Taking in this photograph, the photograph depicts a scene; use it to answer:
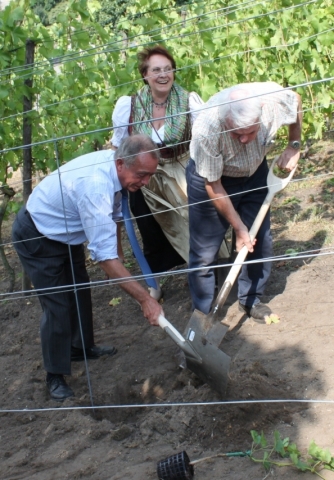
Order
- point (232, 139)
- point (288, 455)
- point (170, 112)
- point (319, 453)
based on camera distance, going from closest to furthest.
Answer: point (319, 453) → point (288, 455) → point (232, 139) → point (170, 112)

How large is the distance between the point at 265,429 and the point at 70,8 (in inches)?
127

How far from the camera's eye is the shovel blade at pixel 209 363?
10.2 ft

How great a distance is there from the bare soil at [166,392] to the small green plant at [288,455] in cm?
3

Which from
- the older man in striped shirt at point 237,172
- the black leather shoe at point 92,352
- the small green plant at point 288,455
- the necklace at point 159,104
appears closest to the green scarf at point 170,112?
the necklace at point 159,104

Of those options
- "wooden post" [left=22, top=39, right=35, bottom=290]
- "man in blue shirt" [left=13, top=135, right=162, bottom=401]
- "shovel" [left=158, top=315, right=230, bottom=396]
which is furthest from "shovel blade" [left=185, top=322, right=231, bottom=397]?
Answer: "wooden post" [left=22, top=39, right=35, bottom=290]

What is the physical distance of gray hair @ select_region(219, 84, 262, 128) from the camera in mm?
3117

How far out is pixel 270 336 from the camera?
12.6ft

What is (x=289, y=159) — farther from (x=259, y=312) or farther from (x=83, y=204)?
(x=83, y=204)

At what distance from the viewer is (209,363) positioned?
318 cm

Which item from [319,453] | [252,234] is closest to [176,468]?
[319,453]

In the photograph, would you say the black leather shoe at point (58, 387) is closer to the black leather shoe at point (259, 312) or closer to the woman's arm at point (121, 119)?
the black leather shoe at point (259, 312)

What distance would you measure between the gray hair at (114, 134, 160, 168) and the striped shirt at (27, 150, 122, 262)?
0.10m

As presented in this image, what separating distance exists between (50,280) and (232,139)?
1.19m

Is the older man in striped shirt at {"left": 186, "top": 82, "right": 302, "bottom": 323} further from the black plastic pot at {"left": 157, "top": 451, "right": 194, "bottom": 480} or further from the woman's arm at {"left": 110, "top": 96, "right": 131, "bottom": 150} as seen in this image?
the black plastic pot at {"left": 157, "top": 451, "right": 194, "bottom": 480}
